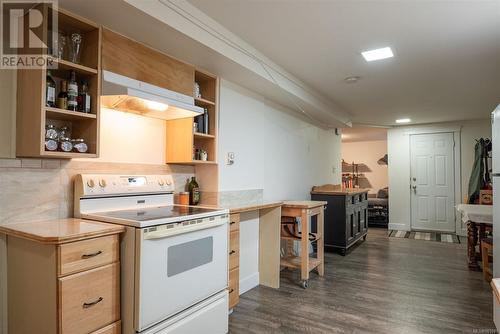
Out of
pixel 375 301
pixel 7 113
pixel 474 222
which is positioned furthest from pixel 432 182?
pixel 7 113

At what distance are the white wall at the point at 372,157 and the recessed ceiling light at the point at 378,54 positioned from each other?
6377 millimetres

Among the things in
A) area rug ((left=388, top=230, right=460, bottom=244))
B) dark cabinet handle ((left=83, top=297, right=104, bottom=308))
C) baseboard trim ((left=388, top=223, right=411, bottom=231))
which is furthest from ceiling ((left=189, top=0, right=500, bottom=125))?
baseboard trim ((left=388, top=223, right=411, bottom=231))

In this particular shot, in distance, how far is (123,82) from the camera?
181 cm

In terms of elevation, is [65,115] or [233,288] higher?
[65,115]

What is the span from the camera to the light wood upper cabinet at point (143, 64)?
Answer: 6.15ft

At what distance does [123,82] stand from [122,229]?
846 mm

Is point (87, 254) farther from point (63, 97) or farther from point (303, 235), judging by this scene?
point (303, 235)

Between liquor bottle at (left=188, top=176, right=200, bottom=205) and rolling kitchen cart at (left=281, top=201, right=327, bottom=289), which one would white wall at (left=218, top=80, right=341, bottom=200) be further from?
rolling kitchen cart at (left=281, top=201, right=327, bottom=289)

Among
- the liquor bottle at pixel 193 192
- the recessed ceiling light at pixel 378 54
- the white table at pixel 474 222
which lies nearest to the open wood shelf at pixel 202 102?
the liquor bottle at pixel 193 192

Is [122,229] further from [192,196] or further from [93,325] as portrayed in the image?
[192,196]

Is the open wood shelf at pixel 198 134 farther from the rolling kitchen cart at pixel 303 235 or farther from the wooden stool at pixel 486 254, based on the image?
the wooden stool at pixel 486 254

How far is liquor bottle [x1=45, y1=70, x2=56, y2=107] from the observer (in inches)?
64.6

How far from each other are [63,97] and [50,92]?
0.08 m

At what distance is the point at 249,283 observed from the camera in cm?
316
